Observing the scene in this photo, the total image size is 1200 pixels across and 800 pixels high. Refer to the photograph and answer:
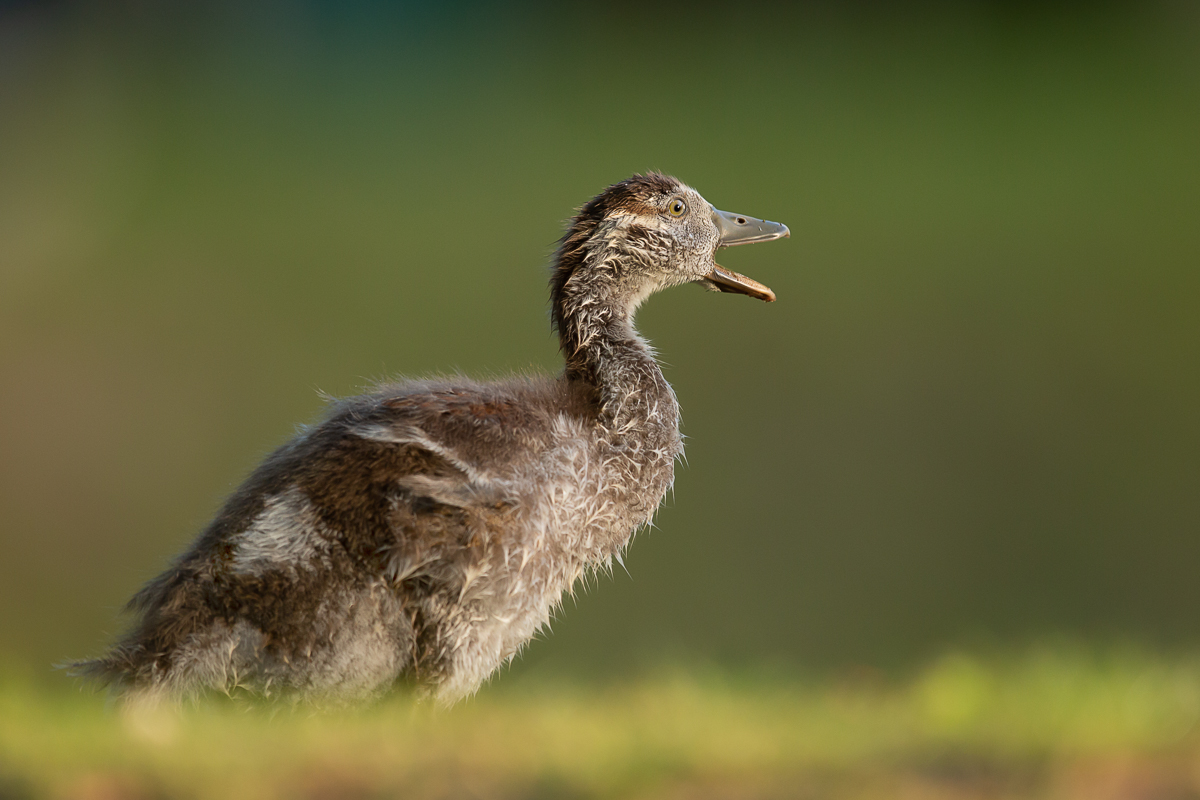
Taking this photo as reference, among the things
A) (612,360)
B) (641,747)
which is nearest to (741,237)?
(612,360)

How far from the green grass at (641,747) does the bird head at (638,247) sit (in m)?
1.35

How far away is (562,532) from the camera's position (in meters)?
3.17

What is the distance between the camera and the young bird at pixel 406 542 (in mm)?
2807

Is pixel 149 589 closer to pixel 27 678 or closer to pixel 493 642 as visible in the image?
pixel 27 678

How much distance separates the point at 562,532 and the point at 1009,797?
4.52 feet

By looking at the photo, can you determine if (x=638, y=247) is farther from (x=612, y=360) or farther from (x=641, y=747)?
(x=641, y=747)

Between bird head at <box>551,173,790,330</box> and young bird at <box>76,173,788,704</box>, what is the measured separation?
356 mm

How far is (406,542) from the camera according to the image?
9.40 ft

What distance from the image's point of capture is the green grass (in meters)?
2.26

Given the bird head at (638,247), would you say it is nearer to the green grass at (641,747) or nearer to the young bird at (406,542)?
the young bird at (406,542)

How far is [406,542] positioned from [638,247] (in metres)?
1.37

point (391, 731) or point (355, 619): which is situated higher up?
point (355, 619)

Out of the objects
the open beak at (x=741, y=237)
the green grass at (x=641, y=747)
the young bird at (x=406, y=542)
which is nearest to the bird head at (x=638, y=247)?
the open beak at (x=741, y=237)

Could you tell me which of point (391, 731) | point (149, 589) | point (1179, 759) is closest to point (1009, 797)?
point (1179, 759)
